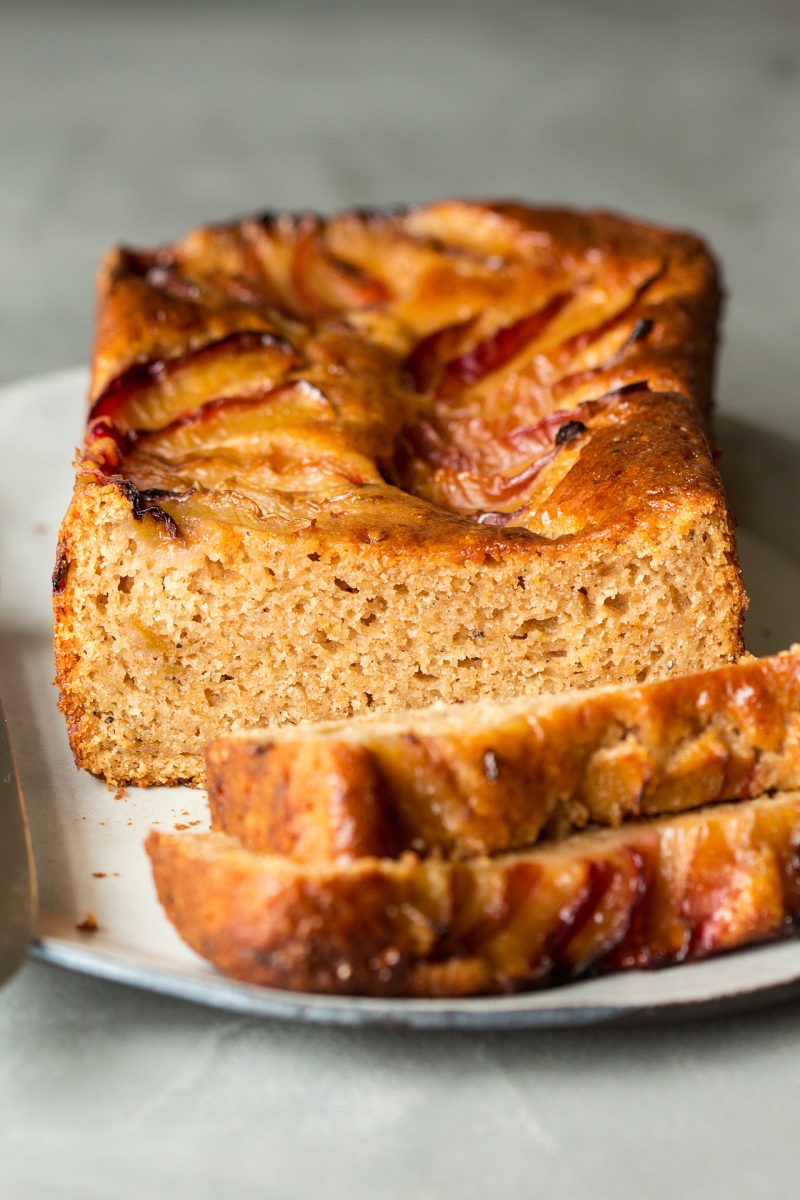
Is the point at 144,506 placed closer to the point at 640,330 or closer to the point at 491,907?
the point at 491,907

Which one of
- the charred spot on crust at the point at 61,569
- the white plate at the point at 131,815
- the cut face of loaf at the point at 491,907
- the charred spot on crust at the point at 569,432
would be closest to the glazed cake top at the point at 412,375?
the charred spot on crust at the point at 569,432

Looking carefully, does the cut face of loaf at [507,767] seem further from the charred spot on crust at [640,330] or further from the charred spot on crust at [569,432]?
the charred spot on crust at [640,330]

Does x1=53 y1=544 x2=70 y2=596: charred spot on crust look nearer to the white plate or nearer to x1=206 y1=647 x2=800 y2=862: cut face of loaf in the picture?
the white plate

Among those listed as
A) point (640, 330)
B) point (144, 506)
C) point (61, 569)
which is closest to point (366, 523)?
point (144, 506)

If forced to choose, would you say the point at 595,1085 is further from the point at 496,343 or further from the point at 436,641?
the point at 496,343

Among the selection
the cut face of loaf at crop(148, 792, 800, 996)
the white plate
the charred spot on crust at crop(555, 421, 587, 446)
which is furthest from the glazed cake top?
the cut face of loaf at crop(148, 792, 800, 996)

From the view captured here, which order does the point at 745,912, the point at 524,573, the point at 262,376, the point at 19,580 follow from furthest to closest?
the point at 19,580 → the point at 262,376 → the point at 524,573 → the point at 745,912

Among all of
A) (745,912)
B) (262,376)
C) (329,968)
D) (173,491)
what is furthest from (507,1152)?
(262,376)
